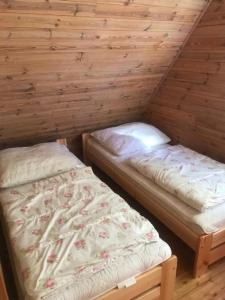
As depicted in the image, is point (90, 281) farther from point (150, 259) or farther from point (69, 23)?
point (69, 23)

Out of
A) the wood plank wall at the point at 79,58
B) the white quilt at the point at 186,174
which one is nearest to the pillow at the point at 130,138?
the white quilt at the point at 186,174

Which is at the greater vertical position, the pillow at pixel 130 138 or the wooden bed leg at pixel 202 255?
the pillow at pixel 130 138

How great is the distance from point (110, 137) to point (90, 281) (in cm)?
183

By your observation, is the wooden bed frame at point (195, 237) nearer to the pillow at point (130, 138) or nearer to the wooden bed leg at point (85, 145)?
the pillow at point (130, 138)

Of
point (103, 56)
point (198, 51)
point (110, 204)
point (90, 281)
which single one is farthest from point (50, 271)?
point (198, 51)

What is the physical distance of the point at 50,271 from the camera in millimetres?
1362

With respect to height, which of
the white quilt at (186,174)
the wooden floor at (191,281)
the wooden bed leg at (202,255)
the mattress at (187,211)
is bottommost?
the wooden floor at (191,281)

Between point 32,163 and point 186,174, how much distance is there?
4.48 feet

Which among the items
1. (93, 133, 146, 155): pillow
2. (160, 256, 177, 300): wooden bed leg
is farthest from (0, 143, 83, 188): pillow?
(160, 256, 177, 300): wooden bed leg

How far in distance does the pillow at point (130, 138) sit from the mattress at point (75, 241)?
776 mm

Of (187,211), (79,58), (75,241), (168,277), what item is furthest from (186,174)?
(79,58)

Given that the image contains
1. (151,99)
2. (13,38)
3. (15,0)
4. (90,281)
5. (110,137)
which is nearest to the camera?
(90,281)

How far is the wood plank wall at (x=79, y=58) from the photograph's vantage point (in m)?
1.84

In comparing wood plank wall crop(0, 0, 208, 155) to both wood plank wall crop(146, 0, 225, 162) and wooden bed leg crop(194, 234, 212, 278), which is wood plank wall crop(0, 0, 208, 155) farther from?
wooden bed leg crop(194, 234, 212, 278)
